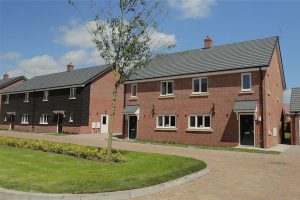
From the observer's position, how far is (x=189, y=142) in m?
25.6

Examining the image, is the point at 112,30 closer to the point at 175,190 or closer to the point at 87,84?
the point at 175,190

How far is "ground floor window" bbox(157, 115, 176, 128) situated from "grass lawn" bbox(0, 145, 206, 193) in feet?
42.8

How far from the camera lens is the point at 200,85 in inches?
1020

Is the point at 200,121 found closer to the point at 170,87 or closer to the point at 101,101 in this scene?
the point at 170,87

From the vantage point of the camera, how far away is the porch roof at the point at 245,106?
22.1 m

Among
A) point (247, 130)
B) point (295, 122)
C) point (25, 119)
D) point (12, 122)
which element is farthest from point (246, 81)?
point (12, 122)

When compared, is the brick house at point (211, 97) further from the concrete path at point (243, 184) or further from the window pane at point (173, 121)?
the concrete path at point (243, 184)

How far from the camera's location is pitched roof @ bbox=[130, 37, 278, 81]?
23.9 m

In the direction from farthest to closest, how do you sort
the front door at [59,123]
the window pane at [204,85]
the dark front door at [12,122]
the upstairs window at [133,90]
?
the dark front door at [12,122], the front door at [59,123], the upstairs window at [133,90], the window pane at [204,85]

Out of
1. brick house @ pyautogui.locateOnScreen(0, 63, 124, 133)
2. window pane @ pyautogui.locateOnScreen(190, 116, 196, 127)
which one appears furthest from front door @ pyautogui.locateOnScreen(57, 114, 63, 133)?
window pane @ pyautogui.locateOnScreen(190, 116, 196, 127)

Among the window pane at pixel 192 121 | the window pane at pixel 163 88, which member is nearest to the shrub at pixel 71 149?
the window pane at pixel 192 121

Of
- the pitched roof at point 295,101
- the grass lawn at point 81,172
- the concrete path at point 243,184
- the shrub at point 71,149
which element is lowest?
the concrete path at point 243,184

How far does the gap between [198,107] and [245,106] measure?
4198 mm

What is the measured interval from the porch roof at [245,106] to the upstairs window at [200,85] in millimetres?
3397
